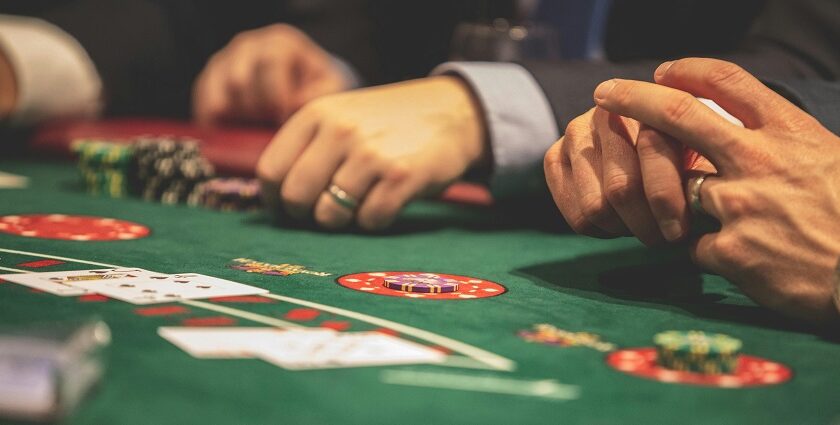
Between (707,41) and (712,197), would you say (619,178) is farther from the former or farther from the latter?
(707,41)

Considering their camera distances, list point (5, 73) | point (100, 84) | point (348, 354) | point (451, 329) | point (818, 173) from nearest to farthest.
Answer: point (348, 354) → point (451, 329) → point (818, 173) → point (5, 73) → point (100, 84)

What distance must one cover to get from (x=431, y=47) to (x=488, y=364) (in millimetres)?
4222

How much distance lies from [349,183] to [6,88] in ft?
6.74

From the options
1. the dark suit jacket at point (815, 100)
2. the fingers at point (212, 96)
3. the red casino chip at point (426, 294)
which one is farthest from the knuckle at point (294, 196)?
the fingers at point (212, 96)

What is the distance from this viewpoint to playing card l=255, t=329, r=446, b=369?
42.7 inches

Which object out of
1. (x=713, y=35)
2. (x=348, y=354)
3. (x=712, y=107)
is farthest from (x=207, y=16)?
(x=348, y=354)

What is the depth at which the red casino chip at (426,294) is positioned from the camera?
152 cm

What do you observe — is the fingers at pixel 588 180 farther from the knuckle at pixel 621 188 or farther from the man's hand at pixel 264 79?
the man's hand at pixel 264 79

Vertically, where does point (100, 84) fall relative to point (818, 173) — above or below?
above

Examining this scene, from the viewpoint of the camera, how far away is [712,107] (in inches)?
64.4

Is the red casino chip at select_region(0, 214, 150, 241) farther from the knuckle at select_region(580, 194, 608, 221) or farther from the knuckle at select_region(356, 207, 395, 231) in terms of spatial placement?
the knuckle at select_region(580, 194, 608, 221)

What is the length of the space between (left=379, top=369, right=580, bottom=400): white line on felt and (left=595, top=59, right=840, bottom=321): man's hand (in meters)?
0.52

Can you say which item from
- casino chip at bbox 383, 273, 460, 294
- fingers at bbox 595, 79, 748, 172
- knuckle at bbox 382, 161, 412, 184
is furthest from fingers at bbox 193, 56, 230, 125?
fingers at bbox 595, 79, 748, 172

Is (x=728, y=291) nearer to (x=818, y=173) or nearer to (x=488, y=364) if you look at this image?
(x=818, y=173)
